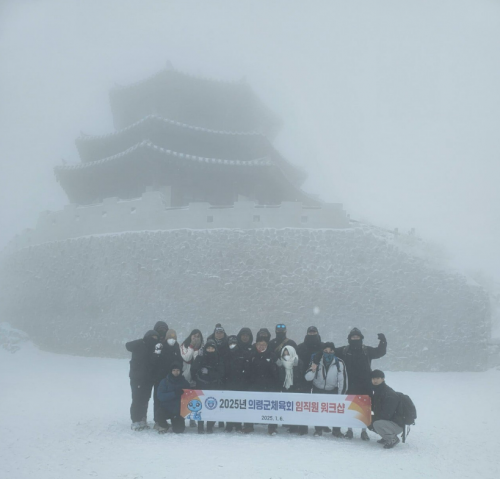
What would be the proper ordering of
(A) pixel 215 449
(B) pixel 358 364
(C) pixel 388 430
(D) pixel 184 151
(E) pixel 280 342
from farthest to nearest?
(D) pixel 184 151
(E) pixel 280 342
(B) pixel 358 364
(C) pixel 388 430
(A) pixel 215 449

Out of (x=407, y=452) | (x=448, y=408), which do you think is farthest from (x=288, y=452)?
(x=448, y=408)

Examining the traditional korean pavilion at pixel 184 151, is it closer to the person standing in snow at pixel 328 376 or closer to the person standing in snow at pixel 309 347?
the person standing in snow at pixel 309 347

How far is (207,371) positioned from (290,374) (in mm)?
1175

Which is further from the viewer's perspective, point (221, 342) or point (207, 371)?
point (221, 342)

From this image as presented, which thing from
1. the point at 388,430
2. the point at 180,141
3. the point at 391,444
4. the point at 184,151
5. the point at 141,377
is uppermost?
the point at 180,141

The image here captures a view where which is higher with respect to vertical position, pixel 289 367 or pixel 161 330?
pixel 161 330

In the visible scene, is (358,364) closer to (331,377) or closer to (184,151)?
(331,377)

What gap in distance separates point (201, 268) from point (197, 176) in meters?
4.51

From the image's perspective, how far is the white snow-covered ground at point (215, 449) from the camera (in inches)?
174

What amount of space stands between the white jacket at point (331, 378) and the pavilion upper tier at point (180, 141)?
1234cm

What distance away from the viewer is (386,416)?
530 centimetres

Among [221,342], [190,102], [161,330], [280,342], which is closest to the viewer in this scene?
[221,342]

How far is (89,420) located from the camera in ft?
22.1

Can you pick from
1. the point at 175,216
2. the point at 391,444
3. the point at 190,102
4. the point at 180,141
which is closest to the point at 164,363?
the point at 391,444
